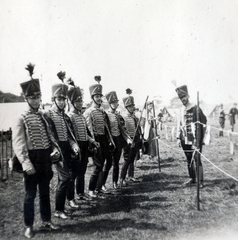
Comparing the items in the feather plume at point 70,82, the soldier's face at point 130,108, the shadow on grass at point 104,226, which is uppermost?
the feather plume at point 70,82

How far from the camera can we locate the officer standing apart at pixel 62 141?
3.94 metres

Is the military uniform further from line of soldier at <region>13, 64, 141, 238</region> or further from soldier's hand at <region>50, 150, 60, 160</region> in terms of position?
soldier's hand at <region>50, 150, 60, 160</region>

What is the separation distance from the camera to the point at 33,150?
352 cm

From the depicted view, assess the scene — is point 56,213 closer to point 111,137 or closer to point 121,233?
point 121,233

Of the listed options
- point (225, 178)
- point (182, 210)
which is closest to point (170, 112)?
point (225, 178)

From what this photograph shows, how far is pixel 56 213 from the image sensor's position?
404 cm

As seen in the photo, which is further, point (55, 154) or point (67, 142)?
point (67, 142)

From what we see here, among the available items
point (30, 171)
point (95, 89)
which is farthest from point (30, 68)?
point (95, 89)

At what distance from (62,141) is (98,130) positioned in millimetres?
1190

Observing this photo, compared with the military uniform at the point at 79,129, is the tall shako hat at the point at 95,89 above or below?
above

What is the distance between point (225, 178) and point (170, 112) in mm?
26962

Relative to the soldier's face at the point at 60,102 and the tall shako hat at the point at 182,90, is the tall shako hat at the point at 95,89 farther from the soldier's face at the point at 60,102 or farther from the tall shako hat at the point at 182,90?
the tall shako hat at the point at 182,90

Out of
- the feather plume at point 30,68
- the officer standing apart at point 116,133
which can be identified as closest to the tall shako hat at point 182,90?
the officer standing apart at point 116,133

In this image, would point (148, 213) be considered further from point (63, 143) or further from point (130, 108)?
point (130, 108)
